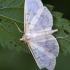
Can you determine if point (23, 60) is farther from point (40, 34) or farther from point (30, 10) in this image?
point (30, 10)

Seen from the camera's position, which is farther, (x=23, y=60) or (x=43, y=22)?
(x=23, y=60)

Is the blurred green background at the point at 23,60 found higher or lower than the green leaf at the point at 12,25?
lower

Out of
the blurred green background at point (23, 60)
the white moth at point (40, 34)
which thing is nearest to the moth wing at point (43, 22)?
the white moth at point (40, 34)

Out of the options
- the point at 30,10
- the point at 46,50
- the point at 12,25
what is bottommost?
the point at 46,50

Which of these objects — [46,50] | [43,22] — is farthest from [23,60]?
[43,22]

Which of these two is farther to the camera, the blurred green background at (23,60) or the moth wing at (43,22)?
the blurred green background at (23,60)

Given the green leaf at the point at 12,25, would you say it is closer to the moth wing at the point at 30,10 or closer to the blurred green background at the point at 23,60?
the moth wing at the point at 30,10
